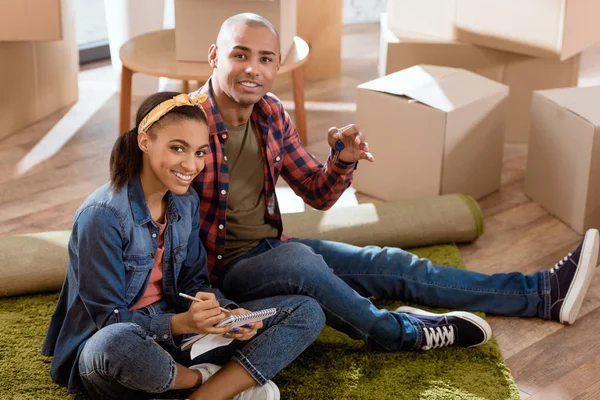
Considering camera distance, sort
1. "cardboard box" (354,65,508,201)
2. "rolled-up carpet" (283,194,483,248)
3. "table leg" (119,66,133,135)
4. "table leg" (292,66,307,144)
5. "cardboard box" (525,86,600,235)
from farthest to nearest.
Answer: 1. "table leg" (292,66,307,144)
2. "table leg" (119,66,133,135)
3. "cardboard box" (354,65,508,201)
4. "cardboard box" (525,86,600,235)
5. "rolled-up carpet" (283,194,483,248)

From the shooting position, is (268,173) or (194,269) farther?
(268,173)

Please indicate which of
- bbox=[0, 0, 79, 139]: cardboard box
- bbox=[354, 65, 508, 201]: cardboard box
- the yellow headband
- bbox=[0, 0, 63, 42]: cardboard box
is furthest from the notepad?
bbox=[0, 0, 79, 139]: cardboard box

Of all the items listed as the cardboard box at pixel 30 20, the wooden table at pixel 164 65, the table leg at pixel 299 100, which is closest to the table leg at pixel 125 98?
the wooden table at pixel 164 65

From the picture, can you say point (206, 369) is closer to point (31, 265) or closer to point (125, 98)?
point (31, 265)

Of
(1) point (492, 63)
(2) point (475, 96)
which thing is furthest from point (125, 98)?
(1) point (492, 63)

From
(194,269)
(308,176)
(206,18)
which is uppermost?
(206,18)

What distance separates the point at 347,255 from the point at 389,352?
0.26 meters

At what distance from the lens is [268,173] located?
193 centimetres

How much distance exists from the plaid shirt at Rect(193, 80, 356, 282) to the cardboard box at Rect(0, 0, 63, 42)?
3.65 feet

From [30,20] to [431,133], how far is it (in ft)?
4.13

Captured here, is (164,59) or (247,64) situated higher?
(247,64)

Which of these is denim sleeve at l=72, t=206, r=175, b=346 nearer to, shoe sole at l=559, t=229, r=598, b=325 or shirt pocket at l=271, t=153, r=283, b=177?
shirt pocket at l=271, t=153, r=283, b=177

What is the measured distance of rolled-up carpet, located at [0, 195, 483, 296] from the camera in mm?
2123

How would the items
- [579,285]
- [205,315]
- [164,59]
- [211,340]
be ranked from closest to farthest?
[205,315] < [211,340] < [579,285] < [164,59]
